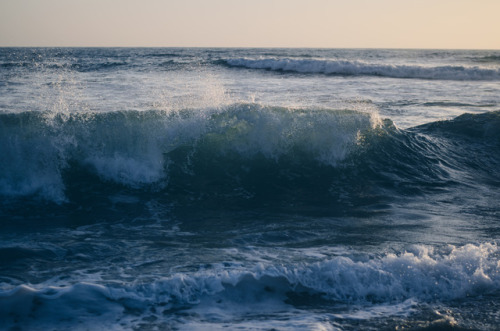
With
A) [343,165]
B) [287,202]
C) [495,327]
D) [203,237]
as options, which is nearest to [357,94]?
[343,165]

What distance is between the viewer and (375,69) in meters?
31.6

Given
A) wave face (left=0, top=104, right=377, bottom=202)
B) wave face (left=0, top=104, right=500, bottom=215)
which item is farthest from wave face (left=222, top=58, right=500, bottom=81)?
wave face (left=0, top=104, right=377, bottom=202)

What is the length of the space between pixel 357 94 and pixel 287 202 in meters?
12.7

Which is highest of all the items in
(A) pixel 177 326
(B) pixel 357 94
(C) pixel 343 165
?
(B) pixel 357 94

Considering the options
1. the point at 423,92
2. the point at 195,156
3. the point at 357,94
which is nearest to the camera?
the point at 195,156

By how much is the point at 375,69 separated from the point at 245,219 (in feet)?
93.0

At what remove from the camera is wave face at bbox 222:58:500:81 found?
28.8 metres

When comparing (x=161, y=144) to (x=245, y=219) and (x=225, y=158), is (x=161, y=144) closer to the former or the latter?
(x=225, y=158)

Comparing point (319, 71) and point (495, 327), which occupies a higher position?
point (319, 71)

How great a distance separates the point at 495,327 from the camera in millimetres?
3266

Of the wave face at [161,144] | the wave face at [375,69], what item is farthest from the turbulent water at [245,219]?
the wave face at [375,69]

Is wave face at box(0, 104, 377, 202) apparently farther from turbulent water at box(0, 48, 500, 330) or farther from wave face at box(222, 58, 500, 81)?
wave face at box(222, 58, 500, 81)

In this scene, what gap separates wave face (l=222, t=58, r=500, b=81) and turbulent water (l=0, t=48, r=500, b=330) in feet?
65.4

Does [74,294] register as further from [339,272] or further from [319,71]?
[319,71]
